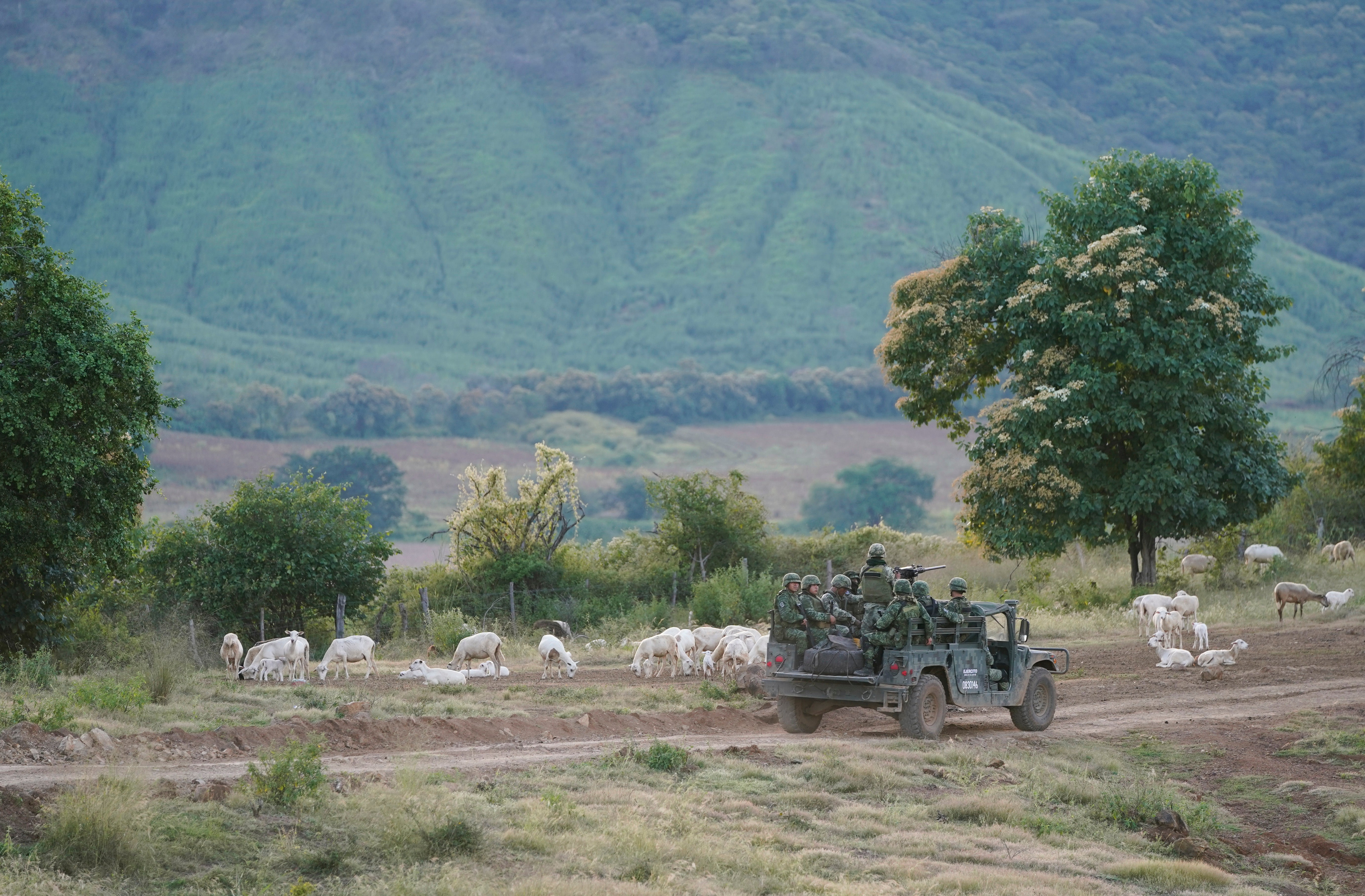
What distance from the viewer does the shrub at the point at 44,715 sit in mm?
14062

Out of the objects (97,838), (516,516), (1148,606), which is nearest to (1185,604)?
(1148,606)

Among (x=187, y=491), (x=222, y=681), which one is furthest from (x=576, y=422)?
(x=222, y=681)

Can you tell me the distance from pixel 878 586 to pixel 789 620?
1.21 metres

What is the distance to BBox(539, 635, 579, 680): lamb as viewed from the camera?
23688 millimetres

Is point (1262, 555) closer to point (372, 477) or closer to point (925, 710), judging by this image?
point (925, 710)

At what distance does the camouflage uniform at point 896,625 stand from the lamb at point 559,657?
8664 mm

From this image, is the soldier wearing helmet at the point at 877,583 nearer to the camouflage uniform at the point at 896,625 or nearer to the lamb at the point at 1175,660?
the camouflage uniform at the point at 896,625

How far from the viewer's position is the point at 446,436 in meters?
142

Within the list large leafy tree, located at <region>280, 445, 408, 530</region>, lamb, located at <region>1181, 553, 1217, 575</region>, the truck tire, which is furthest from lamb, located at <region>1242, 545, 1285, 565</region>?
large leafy tree, located at <region>280, 445, 408, 530</region>

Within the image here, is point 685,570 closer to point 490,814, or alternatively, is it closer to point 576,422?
point 490,814

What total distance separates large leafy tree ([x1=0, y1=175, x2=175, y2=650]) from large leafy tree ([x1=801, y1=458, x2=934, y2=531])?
92.3m

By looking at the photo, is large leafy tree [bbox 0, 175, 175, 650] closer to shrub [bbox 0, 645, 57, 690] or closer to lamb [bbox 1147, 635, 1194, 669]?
shrub [bbox 0, 645, 57, 690]

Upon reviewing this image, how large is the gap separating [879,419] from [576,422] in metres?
37.3

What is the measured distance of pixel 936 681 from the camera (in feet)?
52.9
